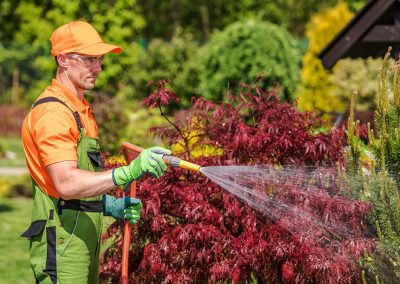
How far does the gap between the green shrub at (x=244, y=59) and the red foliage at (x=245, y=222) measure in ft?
29.7

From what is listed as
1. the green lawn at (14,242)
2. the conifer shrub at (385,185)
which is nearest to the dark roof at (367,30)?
the conifer shrub at (385,185)

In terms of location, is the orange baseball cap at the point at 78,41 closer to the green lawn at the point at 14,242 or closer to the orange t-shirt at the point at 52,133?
the orange t-shirt at the point at 52,133

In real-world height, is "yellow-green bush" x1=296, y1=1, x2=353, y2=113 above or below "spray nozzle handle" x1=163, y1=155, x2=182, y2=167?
above

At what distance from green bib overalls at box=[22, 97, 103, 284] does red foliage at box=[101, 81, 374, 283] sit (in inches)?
38.2

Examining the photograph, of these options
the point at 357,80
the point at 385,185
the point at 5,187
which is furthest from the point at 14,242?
the point at 357,80

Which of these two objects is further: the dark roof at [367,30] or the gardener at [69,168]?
the dark roof at [367,30]

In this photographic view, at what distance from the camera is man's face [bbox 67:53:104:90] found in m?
3.55

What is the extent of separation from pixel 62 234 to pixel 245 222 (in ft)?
4.40

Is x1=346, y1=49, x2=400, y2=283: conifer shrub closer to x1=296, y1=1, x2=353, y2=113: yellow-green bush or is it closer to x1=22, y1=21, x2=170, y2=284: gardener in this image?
x1=22, y1=21, x2=170, y2=284: gardener

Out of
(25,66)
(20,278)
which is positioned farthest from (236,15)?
(20,278)

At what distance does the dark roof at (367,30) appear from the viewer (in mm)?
7336

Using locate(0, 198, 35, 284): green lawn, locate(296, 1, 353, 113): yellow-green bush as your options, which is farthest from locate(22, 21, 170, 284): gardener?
locate(296, 1, 353, 113): yellow-green bush

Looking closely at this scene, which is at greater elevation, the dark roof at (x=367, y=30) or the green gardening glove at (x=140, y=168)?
the dark roof at (x=367, y=30)

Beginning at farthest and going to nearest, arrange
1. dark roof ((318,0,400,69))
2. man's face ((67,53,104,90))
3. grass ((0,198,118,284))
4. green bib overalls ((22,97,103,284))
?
1. dark roof ((318,0,400,69))
2. grass ((0,198,118,284))
3. man's face ((67,53,104,90))
4. green bib overalls ((22,97,103,284))
